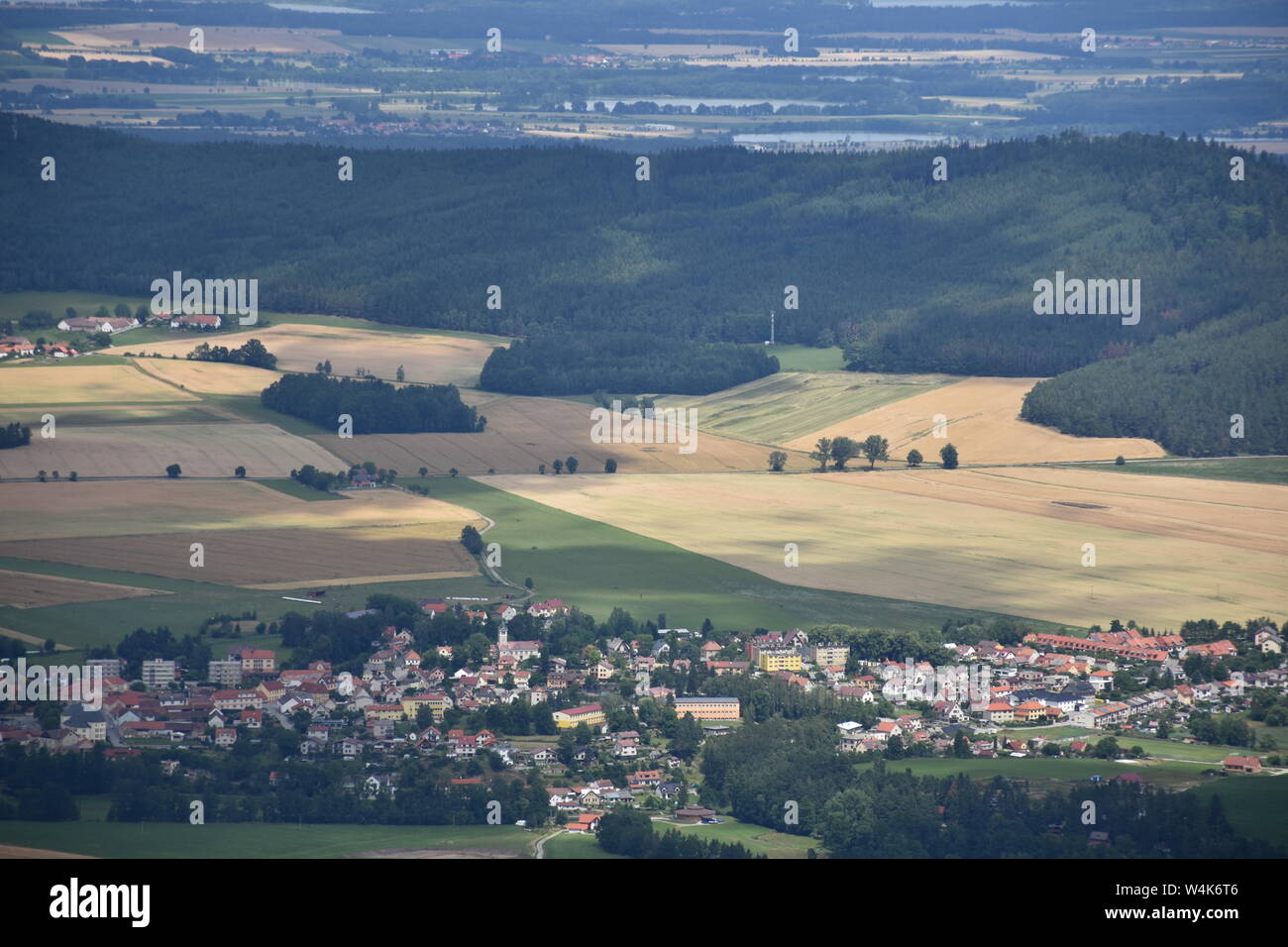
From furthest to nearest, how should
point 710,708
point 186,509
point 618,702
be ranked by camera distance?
point 186,509 < point 618,702 < point 710,708

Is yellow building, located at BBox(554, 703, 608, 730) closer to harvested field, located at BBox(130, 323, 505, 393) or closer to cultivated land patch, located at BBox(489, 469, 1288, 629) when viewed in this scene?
cultivated land patch, located at BBox(489, 469, 1288, 629)

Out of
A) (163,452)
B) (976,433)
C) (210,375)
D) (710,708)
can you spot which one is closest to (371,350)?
(210,375)

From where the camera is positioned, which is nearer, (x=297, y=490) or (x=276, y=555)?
(x=276, y=555)

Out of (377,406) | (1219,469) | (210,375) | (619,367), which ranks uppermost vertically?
(619,367)

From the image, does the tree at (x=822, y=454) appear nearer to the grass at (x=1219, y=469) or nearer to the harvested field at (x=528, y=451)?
the harvested field at (x=528, y=451)

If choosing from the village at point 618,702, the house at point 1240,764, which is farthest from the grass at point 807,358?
the house at point 1240,764

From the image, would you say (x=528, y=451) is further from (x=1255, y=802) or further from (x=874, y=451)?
(x=1255, y=802)
